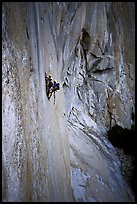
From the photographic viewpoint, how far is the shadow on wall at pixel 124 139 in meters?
6.32

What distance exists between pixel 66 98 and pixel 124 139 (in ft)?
6.26

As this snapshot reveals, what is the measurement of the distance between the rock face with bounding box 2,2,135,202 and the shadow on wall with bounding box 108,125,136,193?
0.18 m

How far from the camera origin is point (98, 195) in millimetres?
4297

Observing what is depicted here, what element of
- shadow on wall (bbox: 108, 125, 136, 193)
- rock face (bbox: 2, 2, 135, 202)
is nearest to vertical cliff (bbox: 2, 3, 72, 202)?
rock face (bbox: 2, 2, 135, 202)

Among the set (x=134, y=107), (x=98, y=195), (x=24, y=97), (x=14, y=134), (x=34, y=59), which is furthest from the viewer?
(x=134, y=107)

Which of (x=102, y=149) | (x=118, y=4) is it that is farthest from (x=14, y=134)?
(x=118, y=4)

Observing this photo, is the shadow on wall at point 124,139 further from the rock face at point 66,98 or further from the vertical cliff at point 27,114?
the vertical cliff at point 27,114

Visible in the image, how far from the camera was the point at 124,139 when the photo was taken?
648 centimetres

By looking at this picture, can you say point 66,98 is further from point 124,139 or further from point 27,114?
point 27,114

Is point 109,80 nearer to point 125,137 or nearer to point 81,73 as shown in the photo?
point 81,73

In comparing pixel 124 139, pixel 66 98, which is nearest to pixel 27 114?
pixel 66 98

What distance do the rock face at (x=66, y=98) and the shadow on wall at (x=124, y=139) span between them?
18 centimetres

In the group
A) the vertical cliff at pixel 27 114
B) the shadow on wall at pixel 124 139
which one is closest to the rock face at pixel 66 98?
the vertical cliff at pixel 27 114

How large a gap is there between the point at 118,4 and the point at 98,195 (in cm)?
457
